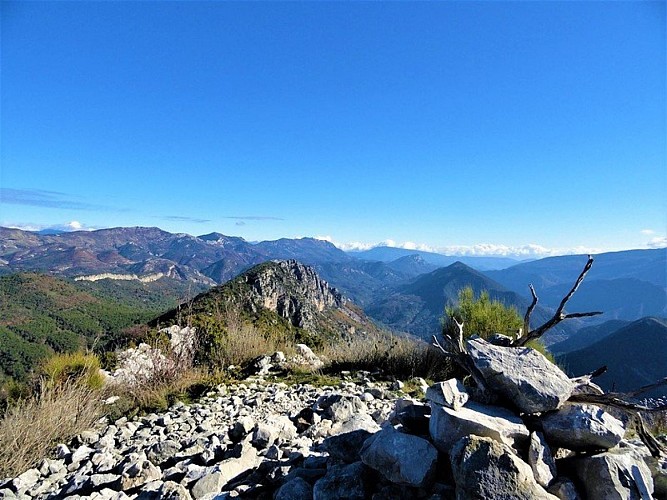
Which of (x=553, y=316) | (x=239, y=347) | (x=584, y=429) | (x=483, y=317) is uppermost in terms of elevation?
(x=553, y=316)

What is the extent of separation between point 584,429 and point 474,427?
0.83 metres

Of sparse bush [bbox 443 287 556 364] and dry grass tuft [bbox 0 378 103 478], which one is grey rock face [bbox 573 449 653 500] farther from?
sparse bush [bbox 443 287 556 364]

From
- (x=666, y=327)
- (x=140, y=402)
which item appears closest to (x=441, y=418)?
(x=140, y=402)

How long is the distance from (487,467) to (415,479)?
55 cm

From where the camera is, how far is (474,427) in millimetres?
2805

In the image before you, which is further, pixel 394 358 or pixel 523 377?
pixel 394 358

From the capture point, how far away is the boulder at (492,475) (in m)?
2.28

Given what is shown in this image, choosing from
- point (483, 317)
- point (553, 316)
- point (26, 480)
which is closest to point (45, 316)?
point (26, 480)

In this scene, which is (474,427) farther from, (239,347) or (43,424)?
(239,347)

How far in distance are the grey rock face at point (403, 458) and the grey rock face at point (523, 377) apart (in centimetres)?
86

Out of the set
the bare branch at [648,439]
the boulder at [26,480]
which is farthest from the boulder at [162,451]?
the bare branch at [648,439]

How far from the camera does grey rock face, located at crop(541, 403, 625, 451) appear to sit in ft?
9.08

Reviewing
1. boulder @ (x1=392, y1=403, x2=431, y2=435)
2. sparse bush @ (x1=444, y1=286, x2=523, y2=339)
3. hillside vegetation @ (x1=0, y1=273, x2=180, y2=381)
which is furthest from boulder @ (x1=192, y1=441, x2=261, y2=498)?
hillside vegetation @ (x1=0, y1=273, x2=180, y2=381)

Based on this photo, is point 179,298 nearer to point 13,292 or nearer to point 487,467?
point 487,467
